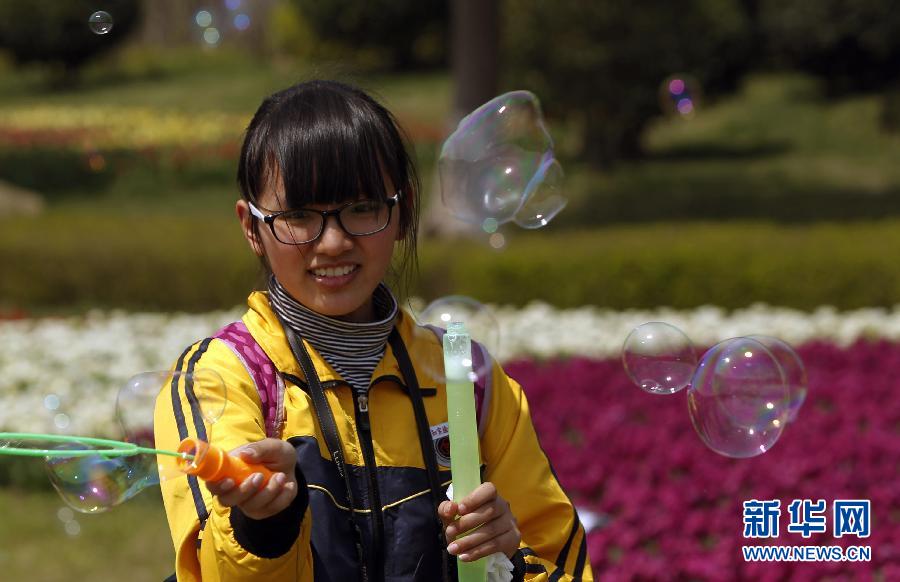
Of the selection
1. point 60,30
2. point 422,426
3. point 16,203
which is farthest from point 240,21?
point 60,30

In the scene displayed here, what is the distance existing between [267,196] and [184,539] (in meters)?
0.53

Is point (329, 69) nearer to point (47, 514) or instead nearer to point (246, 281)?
point (47, 514)

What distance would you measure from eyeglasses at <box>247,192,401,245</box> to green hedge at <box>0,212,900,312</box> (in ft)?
19.3

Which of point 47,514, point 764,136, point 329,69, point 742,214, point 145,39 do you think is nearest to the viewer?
point 329,69

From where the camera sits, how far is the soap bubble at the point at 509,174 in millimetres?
2852

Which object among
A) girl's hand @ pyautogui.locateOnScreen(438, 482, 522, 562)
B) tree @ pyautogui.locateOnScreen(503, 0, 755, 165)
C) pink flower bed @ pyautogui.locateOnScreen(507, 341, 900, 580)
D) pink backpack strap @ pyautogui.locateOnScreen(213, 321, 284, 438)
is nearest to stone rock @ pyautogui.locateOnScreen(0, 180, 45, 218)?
tree @ pyautogui.locateOnScreen(503, 0, 755, 165)

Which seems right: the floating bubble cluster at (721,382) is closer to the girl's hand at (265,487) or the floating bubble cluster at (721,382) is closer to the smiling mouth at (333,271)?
the smiling mouth at (333,271)

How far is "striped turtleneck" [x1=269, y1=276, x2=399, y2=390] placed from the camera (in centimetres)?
194

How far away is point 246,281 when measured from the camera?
9.09 m

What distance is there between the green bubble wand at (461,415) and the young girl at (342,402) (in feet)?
0.10

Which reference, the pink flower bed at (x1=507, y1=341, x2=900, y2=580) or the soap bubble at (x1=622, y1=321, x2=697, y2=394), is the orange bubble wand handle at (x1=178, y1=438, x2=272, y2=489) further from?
the pink flower bed at (x1=507, y1=341, x2=900, y2=580)

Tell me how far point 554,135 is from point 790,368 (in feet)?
45.4

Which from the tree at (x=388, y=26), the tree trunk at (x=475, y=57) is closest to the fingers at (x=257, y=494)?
the tree trunk at (x=475, y=57)

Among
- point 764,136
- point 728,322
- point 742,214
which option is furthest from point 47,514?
point 764,136
